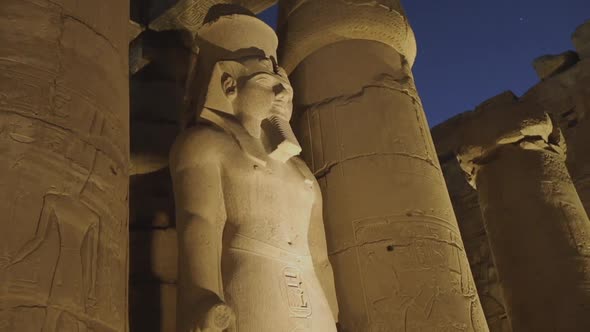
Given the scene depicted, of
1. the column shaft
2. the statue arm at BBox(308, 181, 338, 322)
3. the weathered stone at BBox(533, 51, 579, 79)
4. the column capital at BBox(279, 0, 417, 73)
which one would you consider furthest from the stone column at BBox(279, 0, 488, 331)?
the weathered stone at BBox(533, 51, 579, 79)

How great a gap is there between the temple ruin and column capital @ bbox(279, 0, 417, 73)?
2 cm

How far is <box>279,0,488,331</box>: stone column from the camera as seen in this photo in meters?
4.27

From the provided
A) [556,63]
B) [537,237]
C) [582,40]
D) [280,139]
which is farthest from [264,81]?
[582,40]

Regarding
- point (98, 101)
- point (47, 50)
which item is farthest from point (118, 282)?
point (47, 50)

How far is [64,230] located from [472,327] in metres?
2.84

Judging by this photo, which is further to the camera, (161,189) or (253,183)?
(161,189)

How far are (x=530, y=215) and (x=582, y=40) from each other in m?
7.19

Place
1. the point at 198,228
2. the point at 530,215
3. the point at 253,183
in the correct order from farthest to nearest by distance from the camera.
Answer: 1. the point at 530,215
2. the point at 253,183
3. the point at 198,228

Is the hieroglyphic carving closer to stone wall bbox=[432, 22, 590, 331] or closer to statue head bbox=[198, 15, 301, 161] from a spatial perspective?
statue head bbox=[198, 15, 301, 161]

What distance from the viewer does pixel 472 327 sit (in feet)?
13.9

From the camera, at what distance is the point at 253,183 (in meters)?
3.81

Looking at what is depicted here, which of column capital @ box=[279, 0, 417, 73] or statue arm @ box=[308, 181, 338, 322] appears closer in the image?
statue arm @ box=[308, 181, 338, 322]

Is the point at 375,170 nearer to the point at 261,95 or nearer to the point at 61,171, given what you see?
the point at 261,95

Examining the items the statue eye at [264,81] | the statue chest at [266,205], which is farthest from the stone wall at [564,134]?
the statue chest at [266,205]
